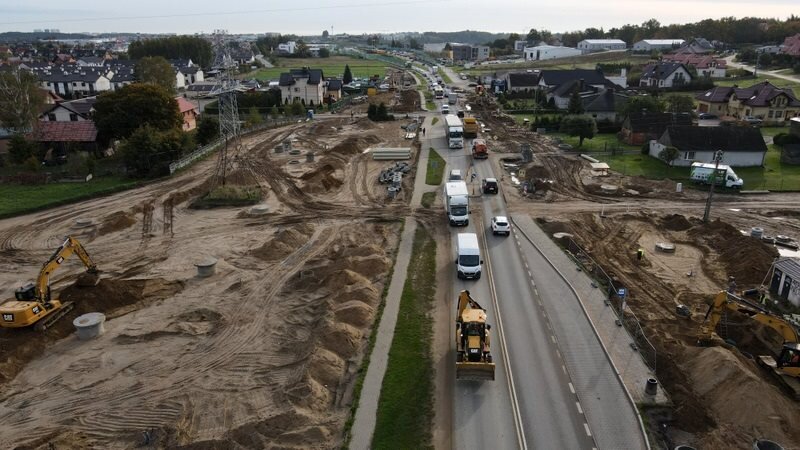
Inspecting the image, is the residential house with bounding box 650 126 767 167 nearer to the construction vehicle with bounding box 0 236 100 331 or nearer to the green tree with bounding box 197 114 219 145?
the green tree with bounding box 197 114 219 145

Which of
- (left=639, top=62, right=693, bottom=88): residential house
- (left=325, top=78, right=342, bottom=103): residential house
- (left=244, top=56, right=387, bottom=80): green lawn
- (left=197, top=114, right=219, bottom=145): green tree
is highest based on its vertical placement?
(left=244, top=56, right=387, bottom=80): green lawn

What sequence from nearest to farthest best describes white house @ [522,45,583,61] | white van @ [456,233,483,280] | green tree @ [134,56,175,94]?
1. white van @ [456,233,483,280]
2. green tree @ [134,56,175,94]
3. white house @ [522,45,583,61]

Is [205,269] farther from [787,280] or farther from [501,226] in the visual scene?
[787,280]

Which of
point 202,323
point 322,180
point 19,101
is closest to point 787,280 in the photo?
point 202,323

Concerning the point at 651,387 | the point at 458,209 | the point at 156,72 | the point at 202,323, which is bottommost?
the point at 202,323

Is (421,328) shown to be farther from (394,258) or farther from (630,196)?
(630,196)

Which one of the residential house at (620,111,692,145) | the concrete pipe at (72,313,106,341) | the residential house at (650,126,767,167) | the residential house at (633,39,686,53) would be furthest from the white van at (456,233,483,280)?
the residential house at (633,39,686,53)

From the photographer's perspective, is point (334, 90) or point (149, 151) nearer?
point (149, 151)

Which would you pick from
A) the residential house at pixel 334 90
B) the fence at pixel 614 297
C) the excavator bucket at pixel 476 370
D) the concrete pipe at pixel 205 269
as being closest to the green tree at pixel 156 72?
the residential house at pixel 334 90
